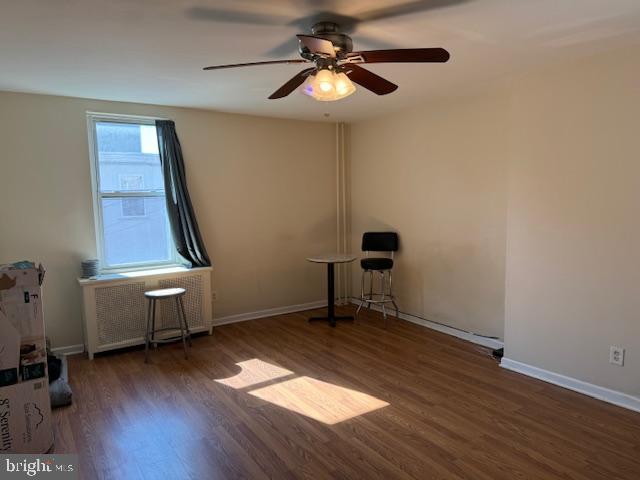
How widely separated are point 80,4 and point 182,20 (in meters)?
0.48

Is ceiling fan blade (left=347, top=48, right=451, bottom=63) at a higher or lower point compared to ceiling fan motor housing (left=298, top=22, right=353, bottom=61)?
lower

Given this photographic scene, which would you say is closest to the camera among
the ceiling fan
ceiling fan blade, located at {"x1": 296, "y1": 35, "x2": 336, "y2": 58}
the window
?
ceiling fan blade, located at {"x1": 296, "y1": 35, "x2": 336, "y2": 58}

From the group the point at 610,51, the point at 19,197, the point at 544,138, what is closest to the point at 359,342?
the point at 544,138

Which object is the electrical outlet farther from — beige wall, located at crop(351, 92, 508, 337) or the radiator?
the radiator

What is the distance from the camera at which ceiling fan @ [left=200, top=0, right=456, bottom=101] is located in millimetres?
2086

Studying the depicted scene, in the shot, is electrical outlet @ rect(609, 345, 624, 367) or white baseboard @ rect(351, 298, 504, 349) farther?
white baseboard @ rect(351, 298, 504, 349)

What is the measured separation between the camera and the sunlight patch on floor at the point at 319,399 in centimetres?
282

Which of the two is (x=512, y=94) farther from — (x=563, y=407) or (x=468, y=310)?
(x=563, y=407)

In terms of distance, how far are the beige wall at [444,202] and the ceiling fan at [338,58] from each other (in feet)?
6.12

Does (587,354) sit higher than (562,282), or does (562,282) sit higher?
(562,282)

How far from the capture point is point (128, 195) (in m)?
4.29

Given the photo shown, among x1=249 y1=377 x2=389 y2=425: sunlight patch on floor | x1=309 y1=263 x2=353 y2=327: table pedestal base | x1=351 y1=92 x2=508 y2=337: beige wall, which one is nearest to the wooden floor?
x1=249 y1=377 x2=389 y2=425: sunlight patch on floor

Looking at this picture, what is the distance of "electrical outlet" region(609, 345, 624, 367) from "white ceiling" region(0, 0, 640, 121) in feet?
6.58

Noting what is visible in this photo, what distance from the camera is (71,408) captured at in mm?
2938
